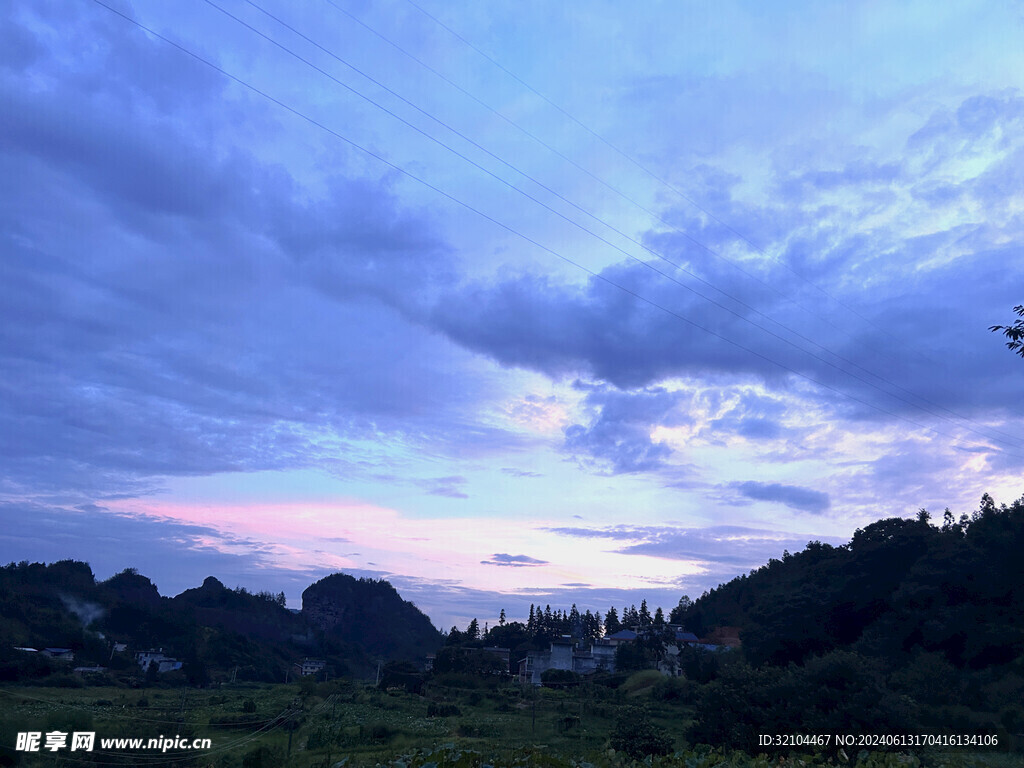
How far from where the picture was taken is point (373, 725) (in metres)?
38.9

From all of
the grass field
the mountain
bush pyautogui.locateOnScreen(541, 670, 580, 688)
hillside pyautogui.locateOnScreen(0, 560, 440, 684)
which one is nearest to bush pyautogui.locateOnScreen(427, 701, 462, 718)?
the grass field

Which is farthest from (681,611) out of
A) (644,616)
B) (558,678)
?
(558,678)

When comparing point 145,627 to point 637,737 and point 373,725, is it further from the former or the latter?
point 637,737

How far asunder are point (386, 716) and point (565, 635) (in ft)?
223

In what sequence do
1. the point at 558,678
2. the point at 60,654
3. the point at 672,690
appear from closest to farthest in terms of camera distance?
the point at 672,690 < the point at 60,654 < the point at 558,678

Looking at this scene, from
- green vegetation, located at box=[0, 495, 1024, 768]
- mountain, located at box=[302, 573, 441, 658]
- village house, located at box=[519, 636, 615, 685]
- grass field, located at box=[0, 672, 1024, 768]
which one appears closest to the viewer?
grass field, located at box=[0, 672, 1024, 768]

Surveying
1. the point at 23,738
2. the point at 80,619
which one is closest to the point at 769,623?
the point at 23,738

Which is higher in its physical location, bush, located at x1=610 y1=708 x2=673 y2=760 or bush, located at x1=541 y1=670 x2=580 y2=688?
bush, located at x1=610 y1=708 x2=673 y2=760

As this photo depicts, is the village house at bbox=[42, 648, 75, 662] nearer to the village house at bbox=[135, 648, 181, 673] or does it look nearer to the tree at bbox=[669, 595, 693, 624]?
the village house at bbox=[135, 648, 181, 673]

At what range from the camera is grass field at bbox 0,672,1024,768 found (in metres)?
8.10

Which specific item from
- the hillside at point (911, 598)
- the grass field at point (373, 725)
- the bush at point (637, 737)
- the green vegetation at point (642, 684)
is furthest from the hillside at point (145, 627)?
the hillside at point (911, 598)

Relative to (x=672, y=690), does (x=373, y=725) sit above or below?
above

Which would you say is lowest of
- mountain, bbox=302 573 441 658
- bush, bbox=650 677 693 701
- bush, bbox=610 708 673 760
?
mountain, bbox=302 573 441 658

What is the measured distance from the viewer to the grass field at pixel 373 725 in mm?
8102
